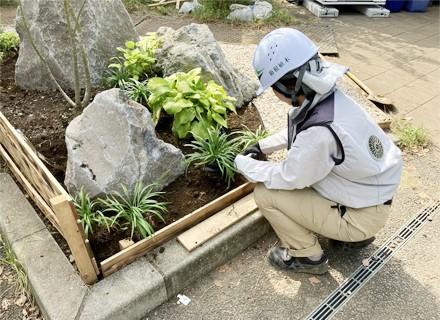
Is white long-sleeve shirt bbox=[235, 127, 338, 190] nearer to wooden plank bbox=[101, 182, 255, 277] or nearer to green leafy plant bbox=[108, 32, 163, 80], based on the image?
wooden plank bbox=[101, 182, 255, 277]

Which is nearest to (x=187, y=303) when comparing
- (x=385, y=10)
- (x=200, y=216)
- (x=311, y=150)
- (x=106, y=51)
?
(x=200, y=216)

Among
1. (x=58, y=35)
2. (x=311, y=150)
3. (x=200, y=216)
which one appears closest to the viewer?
(x=311, y=150)

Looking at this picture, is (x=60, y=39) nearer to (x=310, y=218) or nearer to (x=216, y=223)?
(x=216, y=223)

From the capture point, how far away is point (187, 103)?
309cm

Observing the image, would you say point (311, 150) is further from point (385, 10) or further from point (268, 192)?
point (385, 10)

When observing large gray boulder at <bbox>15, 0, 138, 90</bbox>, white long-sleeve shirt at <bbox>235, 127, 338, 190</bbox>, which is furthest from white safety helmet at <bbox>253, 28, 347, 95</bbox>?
large gray boulder at <bbox>15, 0, 138, 90</bbox>

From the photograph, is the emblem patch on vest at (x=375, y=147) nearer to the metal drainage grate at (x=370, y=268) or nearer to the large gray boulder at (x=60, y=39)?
the metal drainage grate at (x=370, y=268)

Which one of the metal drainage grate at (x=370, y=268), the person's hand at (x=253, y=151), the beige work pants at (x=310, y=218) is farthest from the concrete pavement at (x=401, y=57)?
the person's hand at (x=253, y=151)

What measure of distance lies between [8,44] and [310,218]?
400cm

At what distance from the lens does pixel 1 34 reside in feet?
14.8

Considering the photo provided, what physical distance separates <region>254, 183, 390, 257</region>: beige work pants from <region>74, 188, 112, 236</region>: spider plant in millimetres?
1016

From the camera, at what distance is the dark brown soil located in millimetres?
2675

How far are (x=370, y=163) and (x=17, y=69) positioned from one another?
348cm

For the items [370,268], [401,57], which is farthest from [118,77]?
[401,57]
